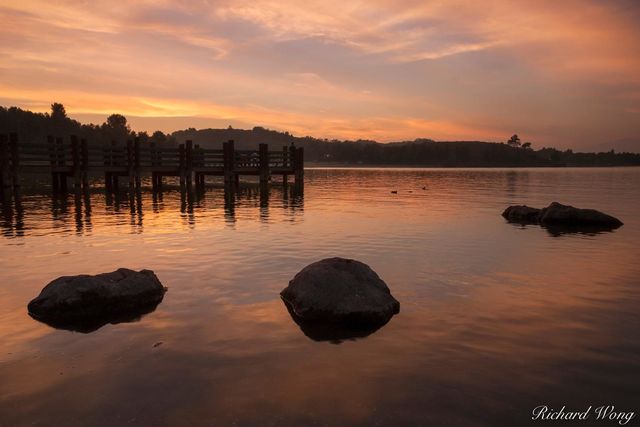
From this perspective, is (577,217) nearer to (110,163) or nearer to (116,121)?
(110,163)

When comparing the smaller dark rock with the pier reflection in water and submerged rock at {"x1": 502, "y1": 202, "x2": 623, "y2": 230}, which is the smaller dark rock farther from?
the pier reflection in water

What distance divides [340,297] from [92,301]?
4000mm

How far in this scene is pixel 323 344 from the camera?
20.2 feet

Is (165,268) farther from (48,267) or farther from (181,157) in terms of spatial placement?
(181,157)

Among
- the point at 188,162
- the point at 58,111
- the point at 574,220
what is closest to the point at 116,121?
the point at 58,111

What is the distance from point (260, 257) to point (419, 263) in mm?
3962

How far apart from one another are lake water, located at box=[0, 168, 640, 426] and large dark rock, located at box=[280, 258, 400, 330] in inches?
13.5

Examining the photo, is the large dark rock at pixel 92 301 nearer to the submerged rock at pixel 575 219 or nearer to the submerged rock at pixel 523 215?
the submerged rock at pixel 575 219

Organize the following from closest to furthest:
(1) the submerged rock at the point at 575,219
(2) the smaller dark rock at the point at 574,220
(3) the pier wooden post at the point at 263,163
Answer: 1. (2) the smaller dark rock at the point at 574,220
2. (1) the submerged rock at the point at 575,219
3. (3) the pier wooden post at the point at 263,163

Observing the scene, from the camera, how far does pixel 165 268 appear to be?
10.3 meters

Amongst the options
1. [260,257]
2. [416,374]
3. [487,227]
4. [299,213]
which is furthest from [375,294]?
[299,213]

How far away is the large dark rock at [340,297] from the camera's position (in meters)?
7.00

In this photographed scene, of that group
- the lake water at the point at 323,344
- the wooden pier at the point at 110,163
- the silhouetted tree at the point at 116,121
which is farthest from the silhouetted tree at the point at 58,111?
the lake water at the point at 323,344

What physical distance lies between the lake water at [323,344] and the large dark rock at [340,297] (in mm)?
342
